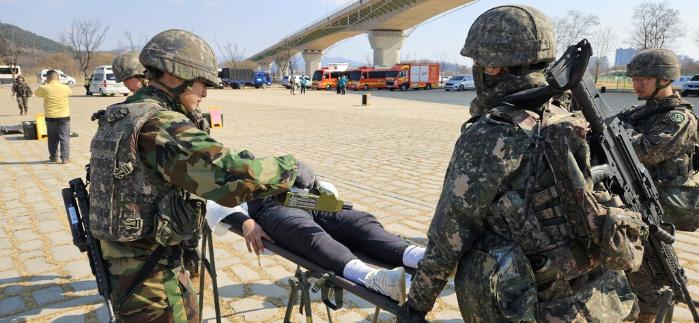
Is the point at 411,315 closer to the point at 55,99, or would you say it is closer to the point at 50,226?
the point at 50,226

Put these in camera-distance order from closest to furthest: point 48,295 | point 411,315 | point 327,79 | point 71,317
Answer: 1. point 411,315
2. point 71,317
3. point 48,295
4. point 327,79

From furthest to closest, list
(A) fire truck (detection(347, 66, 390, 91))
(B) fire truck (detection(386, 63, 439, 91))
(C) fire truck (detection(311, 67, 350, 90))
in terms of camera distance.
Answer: (C) fire truck (detection(311, 67, 350, 90))
(A) fire truck (detection(347, 66, 390, 91))
(B) fire truck (detection(386, 63, 439, 91))

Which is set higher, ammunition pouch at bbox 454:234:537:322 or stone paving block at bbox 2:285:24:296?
ammunition pouch at bbox 454:234:537:322

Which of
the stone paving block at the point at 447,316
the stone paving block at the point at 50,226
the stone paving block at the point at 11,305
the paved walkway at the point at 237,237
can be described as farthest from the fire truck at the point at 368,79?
the stone paving block at the point at 11,305

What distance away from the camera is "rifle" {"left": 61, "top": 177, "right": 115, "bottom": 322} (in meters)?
2.17

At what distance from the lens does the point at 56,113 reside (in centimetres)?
796

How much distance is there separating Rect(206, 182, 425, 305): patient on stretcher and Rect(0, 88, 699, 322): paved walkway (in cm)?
71

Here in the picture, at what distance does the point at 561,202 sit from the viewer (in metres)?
1.66

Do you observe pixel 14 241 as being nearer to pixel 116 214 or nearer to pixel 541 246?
pixel 116 214

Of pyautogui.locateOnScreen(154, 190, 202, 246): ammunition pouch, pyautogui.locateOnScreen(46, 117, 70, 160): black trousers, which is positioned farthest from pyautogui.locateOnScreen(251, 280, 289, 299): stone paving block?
pyautogui.locateOnScreen(46, 117, 70, 160): black trousers

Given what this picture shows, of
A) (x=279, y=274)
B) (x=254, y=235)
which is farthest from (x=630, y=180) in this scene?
(x=279, y=274)

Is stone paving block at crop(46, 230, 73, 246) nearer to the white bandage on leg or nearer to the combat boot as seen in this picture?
the white bandage on leg

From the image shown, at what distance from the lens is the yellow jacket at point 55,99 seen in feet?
25.6

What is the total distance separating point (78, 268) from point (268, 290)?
174 cm
